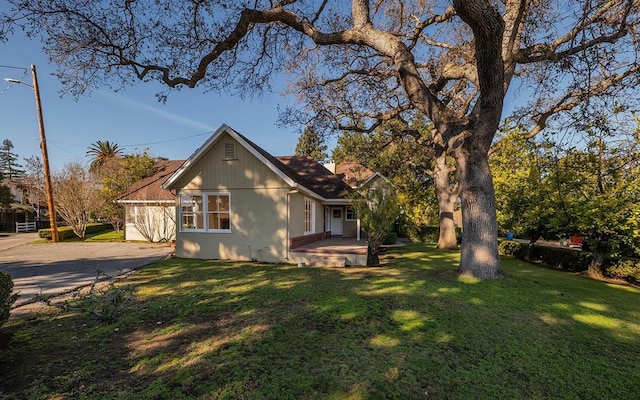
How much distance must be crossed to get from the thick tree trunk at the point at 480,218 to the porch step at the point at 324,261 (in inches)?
180

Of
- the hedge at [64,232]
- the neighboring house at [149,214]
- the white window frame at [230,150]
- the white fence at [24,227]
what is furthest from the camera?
the white fence at [24,227]

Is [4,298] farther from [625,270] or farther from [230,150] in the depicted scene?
[625,270]

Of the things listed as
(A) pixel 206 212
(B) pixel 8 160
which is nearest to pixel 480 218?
(A) pixel 206 212

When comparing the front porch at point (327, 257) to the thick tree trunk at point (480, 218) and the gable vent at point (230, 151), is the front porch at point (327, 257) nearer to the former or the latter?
the thick tree trunk at point (480, 218)

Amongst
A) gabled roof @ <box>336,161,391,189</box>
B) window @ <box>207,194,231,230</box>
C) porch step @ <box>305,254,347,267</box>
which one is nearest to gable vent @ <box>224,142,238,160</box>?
window @ <box>207,194,231,230</box>

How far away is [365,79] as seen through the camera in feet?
43.7

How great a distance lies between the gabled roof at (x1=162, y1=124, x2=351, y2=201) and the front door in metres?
2.42

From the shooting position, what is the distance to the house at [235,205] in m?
12.0

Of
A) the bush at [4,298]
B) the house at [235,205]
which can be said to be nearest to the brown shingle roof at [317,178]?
the house at [235,205]

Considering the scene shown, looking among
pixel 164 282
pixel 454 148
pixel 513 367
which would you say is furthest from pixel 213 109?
pixel 513 367

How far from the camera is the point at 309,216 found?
1544cm

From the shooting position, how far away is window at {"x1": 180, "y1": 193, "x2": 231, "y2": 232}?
1276cm

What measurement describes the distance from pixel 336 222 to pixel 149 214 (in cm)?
1244

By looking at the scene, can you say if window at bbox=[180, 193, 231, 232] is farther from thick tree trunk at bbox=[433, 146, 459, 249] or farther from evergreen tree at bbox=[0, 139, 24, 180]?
evergreen tree at bbox=[0, 139, 24, 180]
